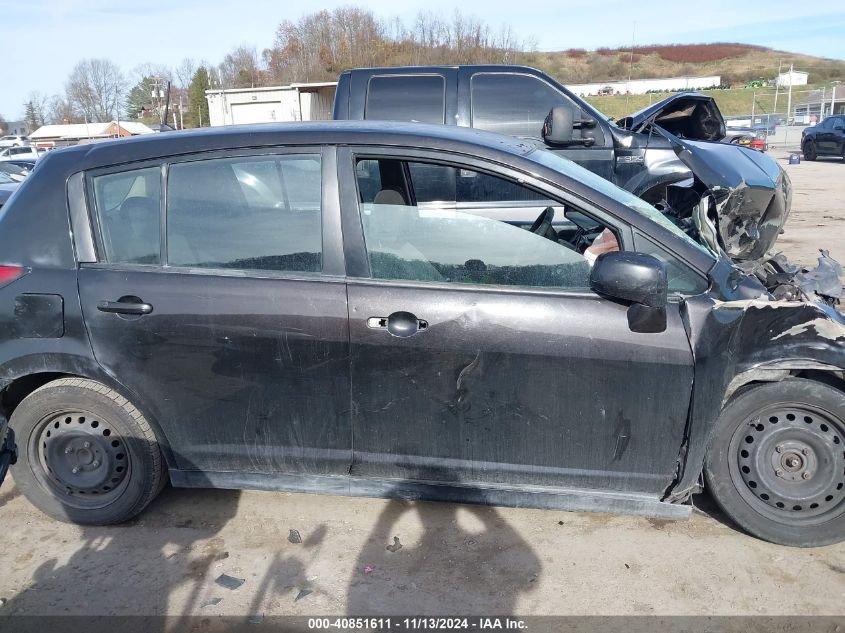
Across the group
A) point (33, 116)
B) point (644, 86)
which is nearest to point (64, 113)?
point (33, 116)

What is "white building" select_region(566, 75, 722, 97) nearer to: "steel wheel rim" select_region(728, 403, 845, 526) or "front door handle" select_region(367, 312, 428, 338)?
"steel wheel rim" select_region(728, 403, 845, 526)

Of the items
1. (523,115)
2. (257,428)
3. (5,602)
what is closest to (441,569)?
(257,428)

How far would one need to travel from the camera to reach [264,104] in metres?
22.8

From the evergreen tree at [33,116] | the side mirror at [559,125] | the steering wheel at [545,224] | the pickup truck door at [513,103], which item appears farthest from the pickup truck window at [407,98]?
the evergreen tree at [33,116]

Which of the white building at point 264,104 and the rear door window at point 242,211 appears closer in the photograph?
the rear door window at point 242,211

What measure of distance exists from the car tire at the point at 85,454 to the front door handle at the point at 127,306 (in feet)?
1.30

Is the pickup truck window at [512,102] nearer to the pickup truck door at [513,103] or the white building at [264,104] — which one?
the pickup truck door at [513,103]

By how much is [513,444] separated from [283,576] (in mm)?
1151

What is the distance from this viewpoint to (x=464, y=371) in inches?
114

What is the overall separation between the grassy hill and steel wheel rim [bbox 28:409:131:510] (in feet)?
256

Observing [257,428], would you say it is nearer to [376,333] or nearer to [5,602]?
[376,333]

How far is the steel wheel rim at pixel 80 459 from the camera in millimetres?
3289

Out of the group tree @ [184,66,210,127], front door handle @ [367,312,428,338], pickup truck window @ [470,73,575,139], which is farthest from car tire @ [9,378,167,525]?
tree @ [184,66,210,127]

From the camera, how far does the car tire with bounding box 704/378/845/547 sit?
2938 mm
